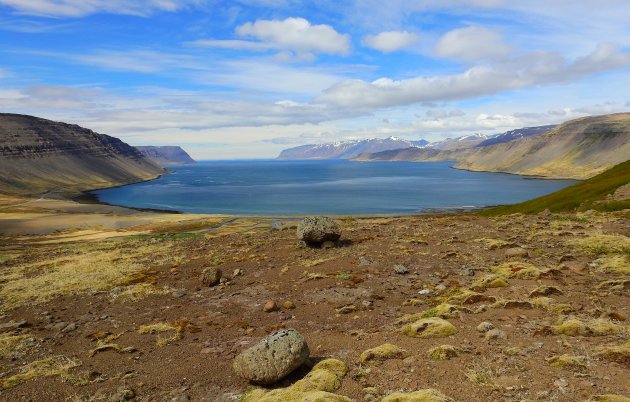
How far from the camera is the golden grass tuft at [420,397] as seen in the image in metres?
9.50

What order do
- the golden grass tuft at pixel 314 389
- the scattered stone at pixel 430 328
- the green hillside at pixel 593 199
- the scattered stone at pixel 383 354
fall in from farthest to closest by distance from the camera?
1. the green hillside at pixel 593 199
2. the scattered stone at pixel 430 328
3. the scattered stone at pixel 383 354
4. the golden grass tuft at pixel 314 389

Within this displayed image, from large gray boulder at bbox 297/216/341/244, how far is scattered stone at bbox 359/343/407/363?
20503 mm

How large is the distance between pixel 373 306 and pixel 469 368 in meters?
8.37

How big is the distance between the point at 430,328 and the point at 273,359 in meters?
6.09

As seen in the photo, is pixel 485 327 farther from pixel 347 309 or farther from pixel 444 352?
pixel 347 309

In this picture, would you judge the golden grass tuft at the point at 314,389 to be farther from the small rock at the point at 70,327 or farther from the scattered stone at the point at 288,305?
the small rock at the point at 70,327

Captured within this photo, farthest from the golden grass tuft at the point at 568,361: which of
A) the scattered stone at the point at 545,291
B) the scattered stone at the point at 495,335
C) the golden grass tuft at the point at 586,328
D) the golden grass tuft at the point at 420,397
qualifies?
the scattered stone at the point at 545,291

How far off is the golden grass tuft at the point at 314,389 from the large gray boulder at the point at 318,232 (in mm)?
20886

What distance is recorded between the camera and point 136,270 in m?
34.2

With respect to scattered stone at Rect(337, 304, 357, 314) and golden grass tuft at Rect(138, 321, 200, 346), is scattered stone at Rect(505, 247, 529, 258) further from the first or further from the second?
golden grass tuft at Rect(138, 321, 200, 346)

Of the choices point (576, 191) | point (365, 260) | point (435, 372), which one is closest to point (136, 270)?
point (365, 260)

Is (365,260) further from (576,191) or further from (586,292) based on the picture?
(576,191)

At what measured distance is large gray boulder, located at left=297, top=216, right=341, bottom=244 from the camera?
3366 centimetres

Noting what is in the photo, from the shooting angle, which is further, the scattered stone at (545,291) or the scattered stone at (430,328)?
the scattered stone at (545,291)
